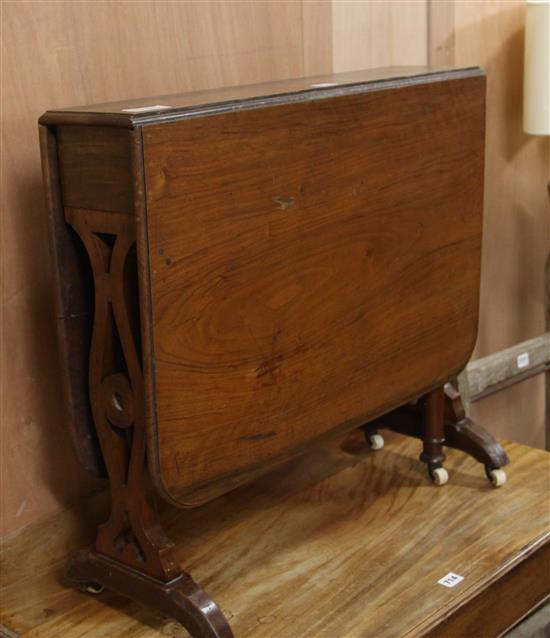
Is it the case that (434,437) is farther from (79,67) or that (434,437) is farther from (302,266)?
(79,67)

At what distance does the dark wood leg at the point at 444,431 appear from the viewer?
93.0 inches

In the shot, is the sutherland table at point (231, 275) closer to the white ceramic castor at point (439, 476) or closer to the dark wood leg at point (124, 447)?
the dark wood leg at point (124, 447)

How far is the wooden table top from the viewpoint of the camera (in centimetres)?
186

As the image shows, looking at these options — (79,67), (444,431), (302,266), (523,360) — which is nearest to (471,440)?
(444,431)

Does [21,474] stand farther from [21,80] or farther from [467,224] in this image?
[467,224]

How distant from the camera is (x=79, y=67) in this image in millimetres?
1955

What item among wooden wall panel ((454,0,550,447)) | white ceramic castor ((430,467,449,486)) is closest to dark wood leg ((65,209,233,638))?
white ceramic castor ((430,467,449,486))

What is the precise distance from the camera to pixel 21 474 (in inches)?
79.9

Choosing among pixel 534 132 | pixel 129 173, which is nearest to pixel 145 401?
pixel 129 173

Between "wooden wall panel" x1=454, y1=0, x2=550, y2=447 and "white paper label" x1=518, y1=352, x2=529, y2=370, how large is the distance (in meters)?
0.17

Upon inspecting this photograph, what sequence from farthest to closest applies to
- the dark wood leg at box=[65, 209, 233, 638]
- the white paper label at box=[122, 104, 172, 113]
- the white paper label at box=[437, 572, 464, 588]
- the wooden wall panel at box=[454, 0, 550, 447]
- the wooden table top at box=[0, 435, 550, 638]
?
the wooden wall panel at box=[454, 0, 550, 447], the white paper label at box=[437, 572, 464, 588], the wooden table top at box=[0, 435, 550, 638], the dark wood leg at box=[65, 209, 233, 638], the white paper label at box=[122, 104, 172, 113]

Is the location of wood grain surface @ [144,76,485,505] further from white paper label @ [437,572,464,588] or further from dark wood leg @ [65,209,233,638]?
white paper label @ [437,572,464,588]

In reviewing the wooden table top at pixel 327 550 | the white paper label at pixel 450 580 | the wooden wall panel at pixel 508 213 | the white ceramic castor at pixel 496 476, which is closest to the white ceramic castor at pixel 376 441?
the wooden table top at pixel 327 550

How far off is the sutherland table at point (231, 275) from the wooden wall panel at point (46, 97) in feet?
0.70
